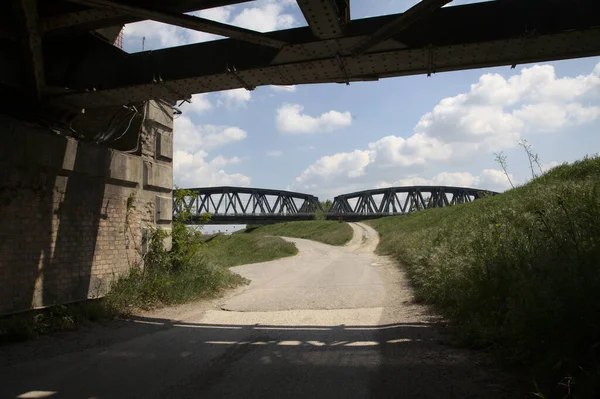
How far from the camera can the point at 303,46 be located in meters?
6.08

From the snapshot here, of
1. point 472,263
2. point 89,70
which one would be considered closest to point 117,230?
point 89,70

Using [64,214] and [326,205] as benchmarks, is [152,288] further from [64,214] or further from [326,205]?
[326,205]

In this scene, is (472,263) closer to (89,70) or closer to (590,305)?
(590,305)

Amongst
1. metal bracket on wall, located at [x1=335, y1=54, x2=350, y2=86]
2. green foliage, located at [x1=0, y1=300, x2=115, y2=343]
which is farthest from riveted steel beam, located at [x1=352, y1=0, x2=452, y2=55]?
green foliage, located at [x1=0, y1=300, x2=115, y2=343]

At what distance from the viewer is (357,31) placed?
5.86 meters

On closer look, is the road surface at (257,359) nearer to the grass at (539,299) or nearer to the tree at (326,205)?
the grass at (539,299)

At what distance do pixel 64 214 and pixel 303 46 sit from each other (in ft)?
17.7

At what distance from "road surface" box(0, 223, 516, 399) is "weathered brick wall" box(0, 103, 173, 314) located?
114 centimetres

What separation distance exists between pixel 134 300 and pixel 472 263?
677cm

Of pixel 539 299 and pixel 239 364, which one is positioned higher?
pixel 539 299

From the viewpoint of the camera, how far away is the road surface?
4.26 meters

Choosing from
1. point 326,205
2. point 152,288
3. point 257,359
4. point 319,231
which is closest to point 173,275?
point 152,288

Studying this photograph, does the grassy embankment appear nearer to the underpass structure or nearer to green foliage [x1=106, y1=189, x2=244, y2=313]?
green foliage [x1=106, y1=189, x2=244, y2=313]

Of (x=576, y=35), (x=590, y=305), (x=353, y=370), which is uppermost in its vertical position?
(x=576, y=35)
